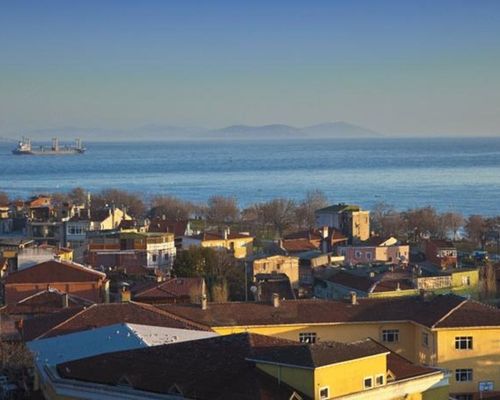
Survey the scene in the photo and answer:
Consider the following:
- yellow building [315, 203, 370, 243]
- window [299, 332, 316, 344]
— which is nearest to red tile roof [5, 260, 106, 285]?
window [299, 332, 316, 344]

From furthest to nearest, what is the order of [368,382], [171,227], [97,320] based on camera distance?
[171,227]
[97,320]
[368,382]

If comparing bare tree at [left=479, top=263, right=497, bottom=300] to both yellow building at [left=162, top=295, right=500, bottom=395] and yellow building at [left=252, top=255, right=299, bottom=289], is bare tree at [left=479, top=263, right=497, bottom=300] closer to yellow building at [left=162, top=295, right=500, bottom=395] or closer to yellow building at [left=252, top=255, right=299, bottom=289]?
yellow building at [left=252, top=255, right=299, bottom=289]

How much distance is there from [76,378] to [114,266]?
1529cm

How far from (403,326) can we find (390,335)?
215 mm

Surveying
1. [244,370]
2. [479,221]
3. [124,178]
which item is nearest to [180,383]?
[244,370]

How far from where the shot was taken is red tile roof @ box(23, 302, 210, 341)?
41.0 feet

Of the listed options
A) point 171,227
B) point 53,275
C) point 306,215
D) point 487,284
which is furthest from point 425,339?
Answer: point 306,215

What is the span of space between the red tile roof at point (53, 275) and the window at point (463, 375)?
738 cm

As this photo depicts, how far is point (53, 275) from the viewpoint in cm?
1964

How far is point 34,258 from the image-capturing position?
2422cm

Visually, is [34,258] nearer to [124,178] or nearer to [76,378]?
[76,378]

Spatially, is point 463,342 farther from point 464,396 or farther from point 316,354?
point 316,354

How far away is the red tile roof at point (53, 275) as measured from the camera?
19.5 m

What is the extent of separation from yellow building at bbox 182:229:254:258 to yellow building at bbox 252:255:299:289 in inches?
162
